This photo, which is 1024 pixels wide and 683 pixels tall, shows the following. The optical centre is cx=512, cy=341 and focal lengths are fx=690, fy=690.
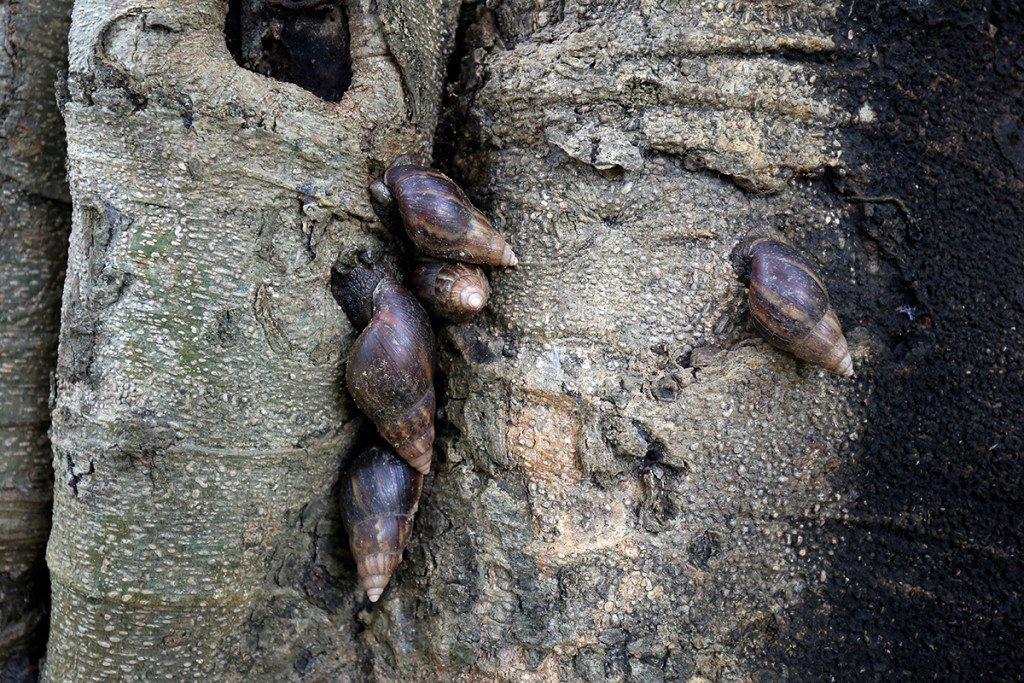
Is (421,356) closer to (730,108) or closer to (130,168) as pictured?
(130,168)

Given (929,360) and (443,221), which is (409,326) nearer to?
(443,221)

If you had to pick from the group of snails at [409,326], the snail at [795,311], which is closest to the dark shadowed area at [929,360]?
the snail at [795,311]

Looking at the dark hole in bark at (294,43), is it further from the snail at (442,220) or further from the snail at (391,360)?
the snail at (391,360)

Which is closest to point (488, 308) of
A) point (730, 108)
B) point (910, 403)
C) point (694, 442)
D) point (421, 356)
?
point (421, 356)

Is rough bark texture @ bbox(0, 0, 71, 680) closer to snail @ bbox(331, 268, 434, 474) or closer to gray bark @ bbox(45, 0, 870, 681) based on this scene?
gray bark @ bbox(45, 0, 870, 681)

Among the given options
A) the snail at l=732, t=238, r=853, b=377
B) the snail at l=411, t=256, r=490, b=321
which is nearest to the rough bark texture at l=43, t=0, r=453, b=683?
the snail at l=411, t=256, r=490, b=321
